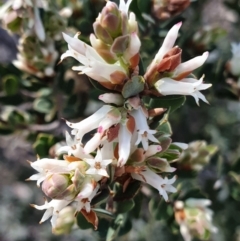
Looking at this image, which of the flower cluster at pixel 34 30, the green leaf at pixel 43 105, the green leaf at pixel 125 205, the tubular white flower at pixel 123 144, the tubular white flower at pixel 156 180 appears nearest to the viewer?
the tubular white flower at pixel 123 144

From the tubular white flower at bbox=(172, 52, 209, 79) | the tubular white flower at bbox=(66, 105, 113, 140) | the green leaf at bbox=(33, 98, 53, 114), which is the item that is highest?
the tubular white flower at bbox=(172, 52, 209, 79)

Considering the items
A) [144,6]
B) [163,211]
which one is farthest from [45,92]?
[163,211]

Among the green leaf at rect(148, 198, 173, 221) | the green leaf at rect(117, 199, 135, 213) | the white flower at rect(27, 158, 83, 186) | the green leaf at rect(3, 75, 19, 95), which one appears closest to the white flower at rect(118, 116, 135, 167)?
the white flower at rect(27, 158, 83, 186)

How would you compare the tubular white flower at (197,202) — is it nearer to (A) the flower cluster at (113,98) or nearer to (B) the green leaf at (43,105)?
(A) the flower cluster at (113,98)

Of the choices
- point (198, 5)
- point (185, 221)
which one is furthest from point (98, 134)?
point (198, 5)

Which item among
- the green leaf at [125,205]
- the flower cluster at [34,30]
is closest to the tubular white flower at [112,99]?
the green leaf at [125,205]

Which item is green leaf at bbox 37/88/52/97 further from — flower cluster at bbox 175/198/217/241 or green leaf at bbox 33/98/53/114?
flower cluster at bbox 175/198/217/241

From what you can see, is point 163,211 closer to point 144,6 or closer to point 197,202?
point 197,202
